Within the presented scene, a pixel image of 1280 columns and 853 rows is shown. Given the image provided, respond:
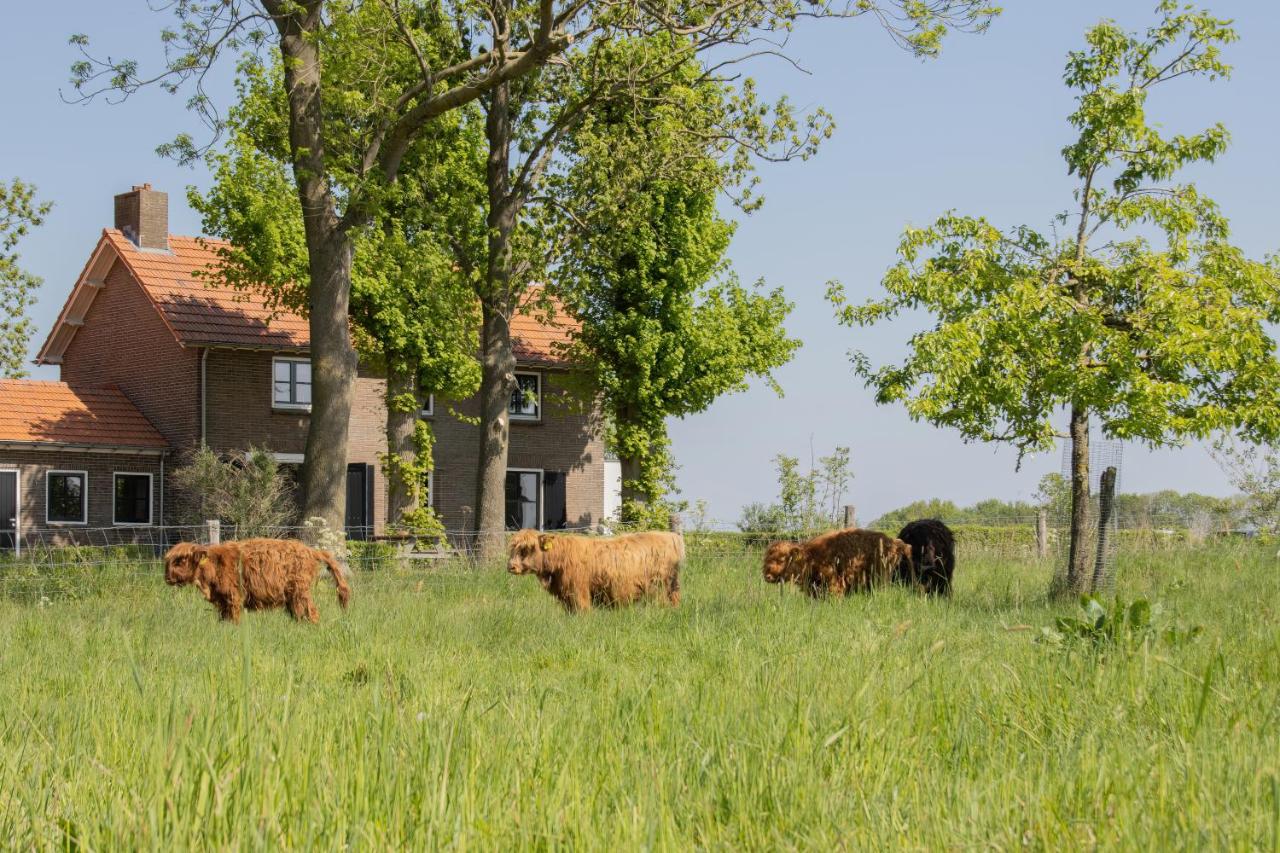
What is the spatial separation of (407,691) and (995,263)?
469 inches

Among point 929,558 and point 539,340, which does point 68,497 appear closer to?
point 539,340

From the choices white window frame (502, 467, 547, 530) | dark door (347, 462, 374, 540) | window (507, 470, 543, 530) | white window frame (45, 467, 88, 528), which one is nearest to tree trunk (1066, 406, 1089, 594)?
dark door (347, 462, 374, 540)

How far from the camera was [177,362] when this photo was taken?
37.9 meters

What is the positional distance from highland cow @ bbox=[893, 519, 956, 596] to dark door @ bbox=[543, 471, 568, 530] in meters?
28.6

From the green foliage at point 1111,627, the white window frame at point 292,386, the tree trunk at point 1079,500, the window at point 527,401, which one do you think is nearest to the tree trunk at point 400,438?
the white window frame at point 292,386

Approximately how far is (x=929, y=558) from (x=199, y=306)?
28509mm

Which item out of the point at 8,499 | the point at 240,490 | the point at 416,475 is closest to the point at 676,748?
the point at 240,490

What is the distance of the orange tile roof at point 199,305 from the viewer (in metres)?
37.2

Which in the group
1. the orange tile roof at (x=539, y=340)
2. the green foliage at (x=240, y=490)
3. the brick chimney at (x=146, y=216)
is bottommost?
the green foliage at (x=240, y=490)

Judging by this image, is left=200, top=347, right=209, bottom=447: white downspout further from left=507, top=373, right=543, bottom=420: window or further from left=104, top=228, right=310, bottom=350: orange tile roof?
left=507, top=373, right=543, bottom=420: window

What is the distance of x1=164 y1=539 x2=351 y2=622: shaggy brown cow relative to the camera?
12938 mm

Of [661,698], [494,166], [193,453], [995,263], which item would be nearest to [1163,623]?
[661,698]

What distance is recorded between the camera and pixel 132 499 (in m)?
38.0

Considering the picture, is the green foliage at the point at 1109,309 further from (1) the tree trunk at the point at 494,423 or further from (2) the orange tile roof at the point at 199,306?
(2) the orange tile roof at the point at 199,306
